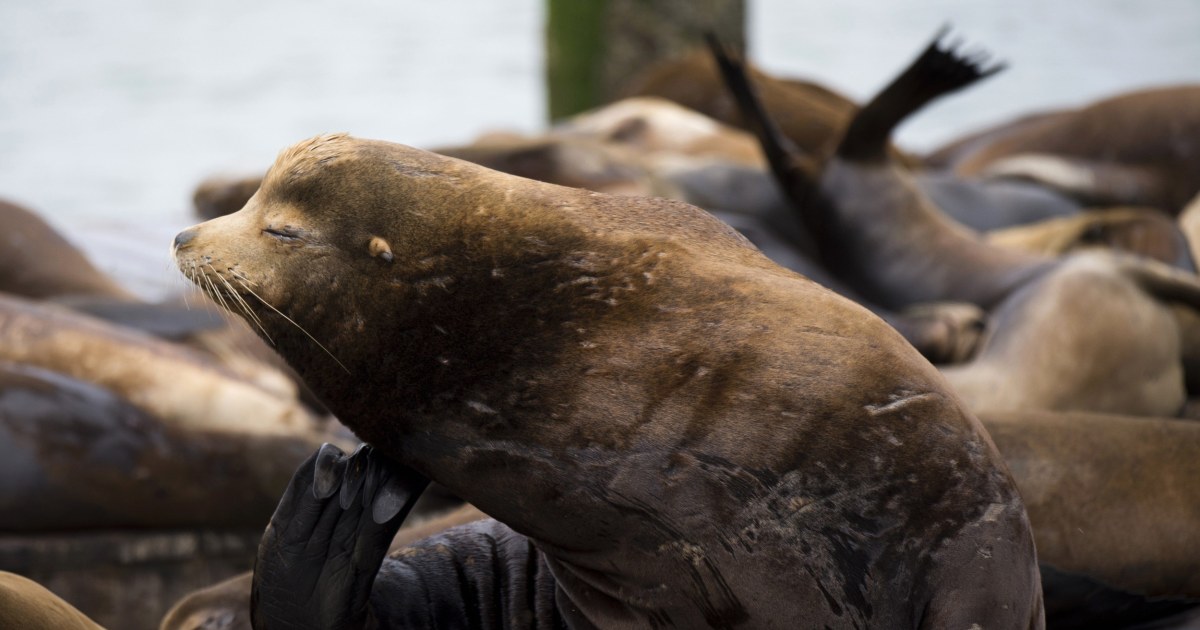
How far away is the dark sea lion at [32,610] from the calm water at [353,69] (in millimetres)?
10268

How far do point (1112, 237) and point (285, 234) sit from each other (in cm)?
398

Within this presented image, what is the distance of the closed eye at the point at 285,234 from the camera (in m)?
1.88

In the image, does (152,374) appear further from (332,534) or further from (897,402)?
(897,402)

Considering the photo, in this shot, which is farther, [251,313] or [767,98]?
[767,98]

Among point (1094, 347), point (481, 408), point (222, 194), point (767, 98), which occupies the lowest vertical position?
point (222, 194)

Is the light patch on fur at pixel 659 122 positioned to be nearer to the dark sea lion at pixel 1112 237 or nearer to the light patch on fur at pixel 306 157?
the dark sea lion at pixel 1112 237

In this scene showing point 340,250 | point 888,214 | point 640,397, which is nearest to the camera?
point 640,397

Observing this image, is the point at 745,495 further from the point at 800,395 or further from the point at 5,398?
the point at 5,398

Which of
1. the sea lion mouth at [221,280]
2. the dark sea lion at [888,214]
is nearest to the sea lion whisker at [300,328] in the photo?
the sea lion mouth at [221,280]

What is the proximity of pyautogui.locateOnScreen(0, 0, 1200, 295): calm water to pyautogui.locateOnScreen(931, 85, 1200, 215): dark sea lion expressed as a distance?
6138 mm

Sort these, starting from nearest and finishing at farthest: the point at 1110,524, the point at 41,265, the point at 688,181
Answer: the point at 1110,524, the point at 41,265, the point at 688,181

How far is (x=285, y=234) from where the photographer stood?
74.6 inches

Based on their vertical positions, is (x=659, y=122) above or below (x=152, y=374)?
below

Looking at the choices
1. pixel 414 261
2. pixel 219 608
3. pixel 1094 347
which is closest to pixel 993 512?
pixel 414 261
